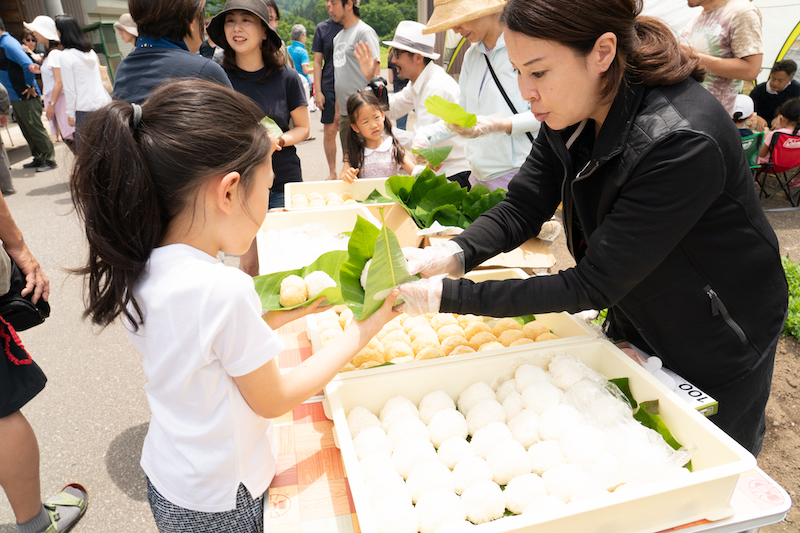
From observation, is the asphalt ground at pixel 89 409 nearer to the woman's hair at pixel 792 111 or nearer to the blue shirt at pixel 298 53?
the woman's hair at pixel 792 111

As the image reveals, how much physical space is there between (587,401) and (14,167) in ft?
33.3

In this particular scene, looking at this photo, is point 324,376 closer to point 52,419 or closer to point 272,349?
point 272,349

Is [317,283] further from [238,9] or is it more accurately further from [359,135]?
[359,135]

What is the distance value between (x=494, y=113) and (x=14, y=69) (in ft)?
26.0

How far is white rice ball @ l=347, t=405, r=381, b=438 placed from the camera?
1.25 metres

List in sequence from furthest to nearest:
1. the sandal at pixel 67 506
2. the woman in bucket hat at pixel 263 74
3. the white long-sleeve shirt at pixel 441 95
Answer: the white long-sleeve shirt at pixel 441 95 → the woman in bucket hat at pixel 263 74 → the sandal at pixel 67 506

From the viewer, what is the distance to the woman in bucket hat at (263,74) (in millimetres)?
3041

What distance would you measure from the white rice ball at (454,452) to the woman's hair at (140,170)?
768 millimetres

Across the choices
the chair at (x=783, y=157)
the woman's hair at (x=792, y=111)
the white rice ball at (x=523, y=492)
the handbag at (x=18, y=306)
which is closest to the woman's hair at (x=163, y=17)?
the handbag at (x=18, y=306)

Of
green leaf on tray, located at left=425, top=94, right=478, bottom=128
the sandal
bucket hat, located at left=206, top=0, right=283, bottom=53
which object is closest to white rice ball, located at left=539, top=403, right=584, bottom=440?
green leaf on tray, located at left=425, top=94, right=478, bottom=128

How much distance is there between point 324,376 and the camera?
3.84 feet

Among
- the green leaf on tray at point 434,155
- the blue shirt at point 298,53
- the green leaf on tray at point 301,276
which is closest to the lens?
the green leaf on tray at point 301,276

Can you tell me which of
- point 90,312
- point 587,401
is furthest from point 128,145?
point 587,401

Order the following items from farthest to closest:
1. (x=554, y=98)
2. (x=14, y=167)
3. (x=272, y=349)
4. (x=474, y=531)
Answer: (x=14, y=167), (x=554, y=98), (x=272, y=349), (x=474, y=531)
